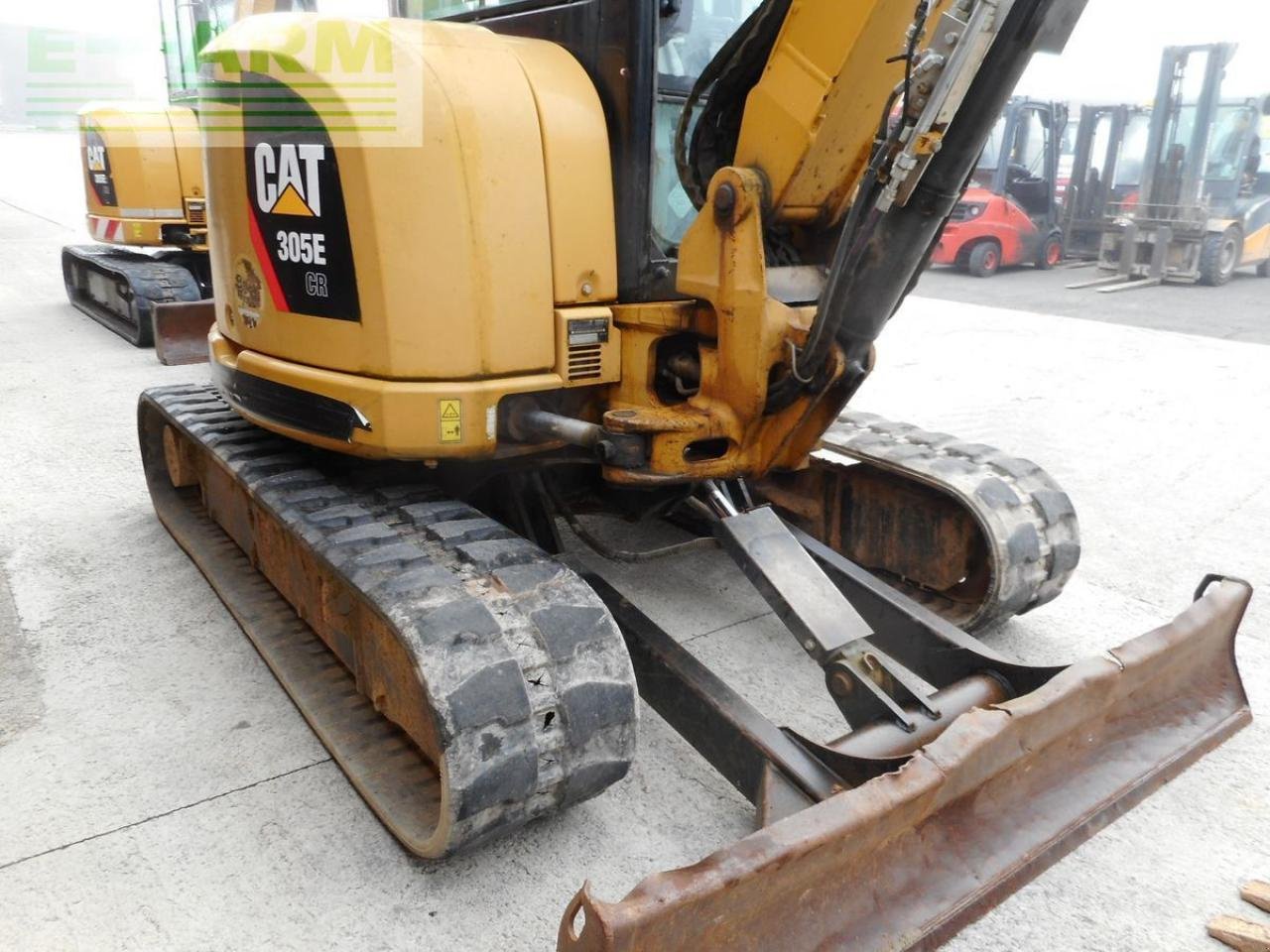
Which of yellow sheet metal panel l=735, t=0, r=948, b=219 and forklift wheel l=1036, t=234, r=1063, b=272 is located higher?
yellow sheet metal panel l=735, t=0, r=948, b=219

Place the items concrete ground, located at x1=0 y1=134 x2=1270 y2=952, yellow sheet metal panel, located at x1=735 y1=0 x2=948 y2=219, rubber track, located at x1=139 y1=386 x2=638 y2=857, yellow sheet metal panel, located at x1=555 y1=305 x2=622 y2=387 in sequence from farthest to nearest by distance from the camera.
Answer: yellow sheet metal panel, located at x1=555 y1=305 x2=622 y2=387 < yellow sheet metal panel, located at x1=735 y1=0 x2=948 y2=219 < concrete ground, located at x1=0 y1=134 x2=1270 y2=952 < rubber track, located at x1=139 y1=386 x2=638 y2=857

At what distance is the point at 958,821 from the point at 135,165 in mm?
8181

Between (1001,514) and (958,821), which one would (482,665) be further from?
(1001,514)

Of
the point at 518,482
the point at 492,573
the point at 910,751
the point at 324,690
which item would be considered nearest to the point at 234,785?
the point at 324,690

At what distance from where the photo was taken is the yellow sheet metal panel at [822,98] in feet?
8.01

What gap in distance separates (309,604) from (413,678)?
3.09 ft

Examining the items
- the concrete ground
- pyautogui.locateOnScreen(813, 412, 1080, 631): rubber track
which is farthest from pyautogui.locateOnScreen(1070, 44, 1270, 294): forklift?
pyautogui.locateOnScreen(813, 412, 1080, 631): rubber track

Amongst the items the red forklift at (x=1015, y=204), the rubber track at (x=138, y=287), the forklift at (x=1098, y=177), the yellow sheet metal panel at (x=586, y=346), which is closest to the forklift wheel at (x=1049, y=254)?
the red forklift at (x=1015, y=204)

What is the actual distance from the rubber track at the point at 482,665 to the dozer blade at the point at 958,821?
33 cm

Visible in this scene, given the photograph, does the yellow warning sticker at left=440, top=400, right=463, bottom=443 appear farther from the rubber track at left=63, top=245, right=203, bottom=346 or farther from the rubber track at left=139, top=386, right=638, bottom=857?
the rubber track at left=63, top=245, right=203, bottom=346

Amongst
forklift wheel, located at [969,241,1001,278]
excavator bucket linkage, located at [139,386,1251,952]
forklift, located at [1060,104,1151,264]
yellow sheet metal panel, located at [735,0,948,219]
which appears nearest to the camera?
excavator bucket linkage, located at [139,386,1251,952]

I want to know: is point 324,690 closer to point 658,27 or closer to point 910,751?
point 910,751

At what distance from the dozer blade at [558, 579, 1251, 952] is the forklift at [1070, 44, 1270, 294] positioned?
12005 millimetres

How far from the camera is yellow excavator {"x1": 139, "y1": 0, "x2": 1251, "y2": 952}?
2.19m
